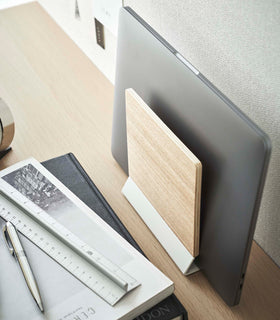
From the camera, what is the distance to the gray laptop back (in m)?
0.52

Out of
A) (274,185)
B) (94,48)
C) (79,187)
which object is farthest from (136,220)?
(94,48)

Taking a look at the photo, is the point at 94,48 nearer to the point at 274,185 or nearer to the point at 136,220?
the point at 136,220

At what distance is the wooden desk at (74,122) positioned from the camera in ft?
2.13

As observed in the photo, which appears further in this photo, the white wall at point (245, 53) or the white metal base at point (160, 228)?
the white metal base at point (160, 228)

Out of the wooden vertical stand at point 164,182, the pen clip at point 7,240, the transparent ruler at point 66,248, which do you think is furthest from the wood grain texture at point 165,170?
the pen clip at point 7,240

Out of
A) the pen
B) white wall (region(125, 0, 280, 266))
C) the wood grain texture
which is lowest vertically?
the pen

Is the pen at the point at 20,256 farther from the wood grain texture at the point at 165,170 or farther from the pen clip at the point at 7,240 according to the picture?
the wood grain texture at the point at 165,170

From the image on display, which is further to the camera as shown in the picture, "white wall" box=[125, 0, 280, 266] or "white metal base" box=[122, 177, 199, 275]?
"white metal base" box=[122, 177, 199, 275]

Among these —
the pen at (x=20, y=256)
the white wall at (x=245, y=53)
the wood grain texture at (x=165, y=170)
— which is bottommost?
the pen at (x=20, y=256)

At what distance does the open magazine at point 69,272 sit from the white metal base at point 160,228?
0.22ft

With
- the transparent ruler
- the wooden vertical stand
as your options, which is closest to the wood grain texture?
the wooden vertical stand

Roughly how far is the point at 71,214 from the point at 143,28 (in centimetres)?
27

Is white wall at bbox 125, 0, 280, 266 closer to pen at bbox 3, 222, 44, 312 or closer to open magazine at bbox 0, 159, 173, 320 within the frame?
open magazine at bbox 0, 159, 173, 320

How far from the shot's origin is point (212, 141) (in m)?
0.56
